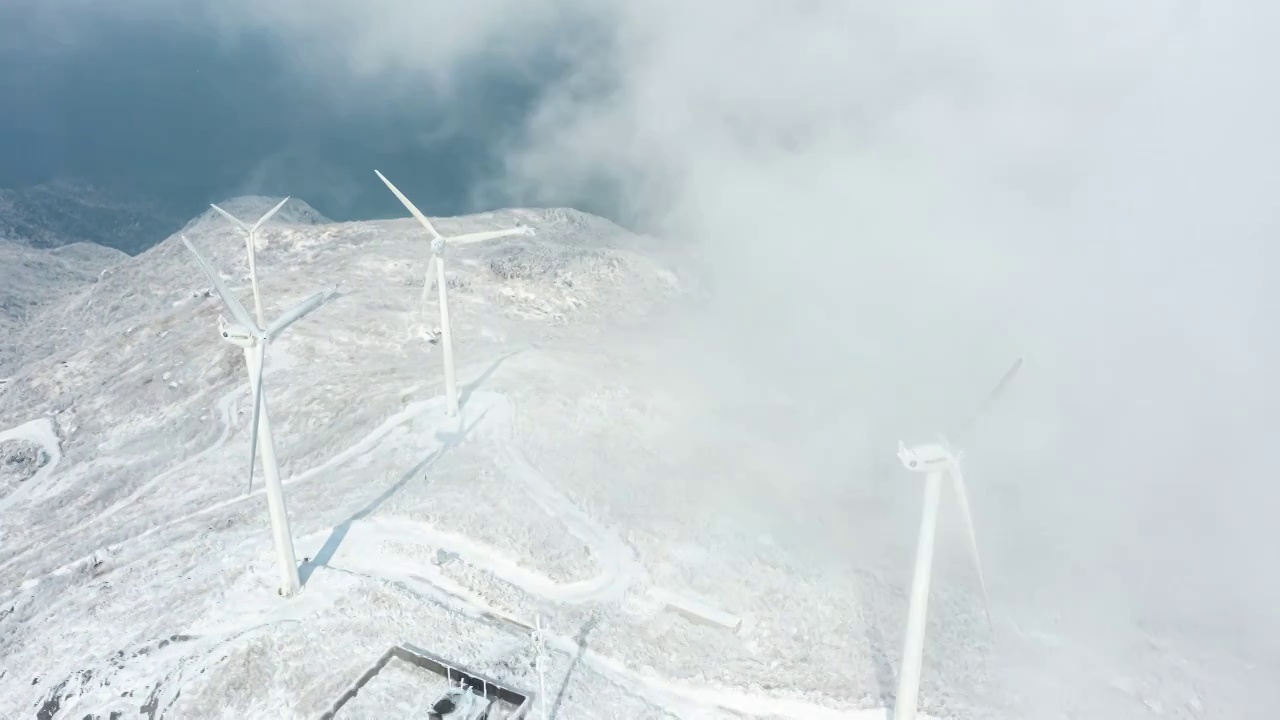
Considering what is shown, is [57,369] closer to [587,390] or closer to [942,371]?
[587,390]

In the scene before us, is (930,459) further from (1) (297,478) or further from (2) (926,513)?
(1) (297,478)

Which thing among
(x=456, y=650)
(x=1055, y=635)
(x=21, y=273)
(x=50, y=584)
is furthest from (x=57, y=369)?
(x=1055, y=635)

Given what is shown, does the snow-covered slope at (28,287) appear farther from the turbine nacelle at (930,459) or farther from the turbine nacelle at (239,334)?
the turbine nacelle at (930,459)

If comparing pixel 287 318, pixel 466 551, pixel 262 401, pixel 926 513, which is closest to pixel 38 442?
pixel 287 318

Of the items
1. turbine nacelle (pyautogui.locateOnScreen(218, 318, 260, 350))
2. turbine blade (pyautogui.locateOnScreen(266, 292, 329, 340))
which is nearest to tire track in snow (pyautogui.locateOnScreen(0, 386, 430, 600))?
turbine blade (pyautogui.locateOnScreen(266, 292, 329, 340))

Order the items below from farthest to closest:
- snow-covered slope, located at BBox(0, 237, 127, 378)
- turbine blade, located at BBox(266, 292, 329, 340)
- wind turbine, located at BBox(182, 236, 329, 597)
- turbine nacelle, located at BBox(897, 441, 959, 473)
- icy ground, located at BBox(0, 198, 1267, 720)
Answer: snow-covered slope, located at BBox(0, 237, 127, 378)
turbine blade, located at BBox(266, 292, 329, 340)
icy ground, located at BBox(0, 198, 1267, 720)
wind turbine, located at BBox(182, 236, 329, 597)
turbine nacelle, located at BBox(897, 441, 959, 473)

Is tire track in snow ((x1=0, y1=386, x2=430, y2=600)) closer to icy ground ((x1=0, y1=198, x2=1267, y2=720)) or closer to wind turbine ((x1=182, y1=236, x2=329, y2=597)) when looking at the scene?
icy ground ((x1=0, y1=198, x2=1267, y2=720))
